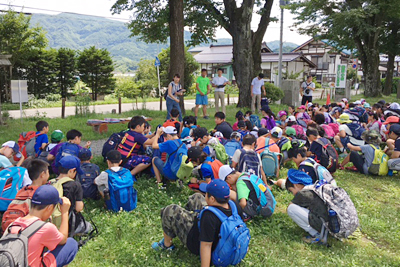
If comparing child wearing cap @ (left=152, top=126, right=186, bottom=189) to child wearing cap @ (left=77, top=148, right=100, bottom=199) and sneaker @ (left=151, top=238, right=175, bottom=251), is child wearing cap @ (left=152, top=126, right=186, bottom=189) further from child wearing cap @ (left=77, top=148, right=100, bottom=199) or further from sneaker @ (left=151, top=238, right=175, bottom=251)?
sneaker @ (left=151, top=238, right=175, bottom=251)

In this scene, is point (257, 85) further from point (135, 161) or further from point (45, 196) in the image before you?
point (45, 196)

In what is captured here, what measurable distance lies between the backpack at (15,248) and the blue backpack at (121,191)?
6.55 feet

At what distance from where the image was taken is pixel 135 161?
19.2 feet

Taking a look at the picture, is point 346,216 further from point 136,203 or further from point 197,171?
point 136,203

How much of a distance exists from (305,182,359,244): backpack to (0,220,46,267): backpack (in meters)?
3.20

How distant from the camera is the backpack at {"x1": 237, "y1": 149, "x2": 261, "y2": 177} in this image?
5109 mm

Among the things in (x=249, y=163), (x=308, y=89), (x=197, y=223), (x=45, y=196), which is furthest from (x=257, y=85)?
(x=45, y=196)

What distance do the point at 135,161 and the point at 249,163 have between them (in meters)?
2.09

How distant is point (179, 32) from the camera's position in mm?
12336

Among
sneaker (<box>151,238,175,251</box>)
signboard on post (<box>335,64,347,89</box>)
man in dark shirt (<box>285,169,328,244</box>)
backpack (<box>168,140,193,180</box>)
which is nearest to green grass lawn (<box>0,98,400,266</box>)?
sneaker (<box>151,238,175,251</box>)

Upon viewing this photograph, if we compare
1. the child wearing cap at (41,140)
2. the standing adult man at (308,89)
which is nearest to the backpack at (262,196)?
the child wearing cap at (41,140)

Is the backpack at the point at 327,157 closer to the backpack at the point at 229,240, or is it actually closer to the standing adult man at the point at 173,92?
the backpack at the point at 229,240

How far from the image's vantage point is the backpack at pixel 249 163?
201 inches

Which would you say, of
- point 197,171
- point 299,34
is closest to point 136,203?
point 197,171
